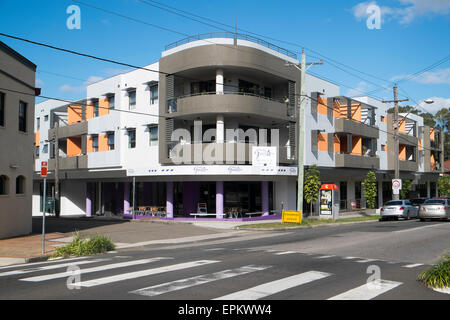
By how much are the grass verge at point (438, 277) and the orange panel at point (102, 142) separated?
102 feet

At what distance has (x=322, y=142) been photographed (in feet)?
117

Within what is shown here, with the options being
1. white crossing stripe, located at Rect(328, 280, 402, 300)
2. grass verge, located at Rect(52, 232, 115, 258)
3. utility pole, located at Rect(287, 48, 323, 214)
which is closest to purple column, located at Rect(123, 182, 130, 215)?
utility pole, located at Rect(287, 48, 323, 214)

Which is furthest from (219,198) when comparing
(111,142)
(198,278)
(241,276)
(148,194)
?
(198,278)

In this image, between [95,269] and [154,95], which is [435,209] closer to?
[154,95]

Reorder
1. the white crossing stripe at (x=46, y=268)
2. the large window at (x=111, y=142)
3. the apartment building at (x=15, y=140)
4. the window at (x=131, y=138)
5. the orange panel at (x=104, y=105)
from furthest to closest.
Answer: the orange panel at (x=104, y=105)
the large window at (x=111, y=142)
the window at (x=131, y=138)
the apartment building at (x=15, y=140)
the white crossing stripe at (x=46, y=268)

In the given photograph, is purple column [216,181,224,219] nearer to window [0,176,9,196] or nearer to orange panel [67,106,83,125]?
window [0,176,9,196]

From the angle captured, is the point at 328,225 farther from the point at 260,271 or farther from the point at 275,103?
the point at 260,271

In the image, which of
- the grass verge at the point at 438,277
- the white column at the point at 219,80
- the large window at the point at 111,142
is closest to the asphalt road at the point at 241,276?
the grass verge at the point at 438,277

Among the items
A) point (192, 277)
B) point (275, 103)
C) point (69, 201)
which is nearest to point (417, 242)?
point (192, 277)

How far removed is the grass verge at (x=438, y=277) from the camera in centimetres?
791

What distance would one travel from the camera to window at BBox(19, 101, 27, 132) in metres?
21.1

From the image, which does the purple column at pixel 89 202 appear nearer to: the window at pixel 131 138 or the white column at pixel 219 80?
the window at pixel 131 138

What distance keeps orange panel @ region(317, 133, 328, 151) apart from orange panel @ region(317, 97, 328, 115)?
1.85 m

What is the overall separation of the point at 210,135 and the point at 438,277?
22.7 m
